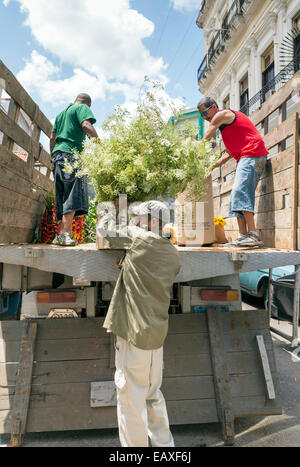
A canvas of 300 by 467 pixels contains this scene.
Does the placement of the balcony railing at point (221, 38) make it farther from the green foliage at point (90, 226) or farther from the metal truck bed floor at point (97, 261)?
the metal truck bed floor at point (97, 261)

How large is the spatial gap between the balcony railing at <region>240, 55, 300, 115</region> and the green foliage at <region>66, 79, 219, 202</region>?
30.9 ft

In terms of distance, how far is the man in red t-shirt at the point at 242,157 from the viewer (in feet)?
10.8

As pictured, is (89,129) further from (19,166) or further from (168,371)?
(168,371)

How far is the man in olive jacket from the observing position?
2158 millimetres

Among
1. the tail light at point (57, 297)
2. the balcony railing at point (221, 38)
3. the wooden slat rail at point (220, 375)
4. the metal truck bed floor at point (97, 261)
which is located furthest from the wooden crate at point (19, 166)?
the balcony railing at point (221, 38)

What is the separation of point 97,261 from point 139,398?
3.15 ft

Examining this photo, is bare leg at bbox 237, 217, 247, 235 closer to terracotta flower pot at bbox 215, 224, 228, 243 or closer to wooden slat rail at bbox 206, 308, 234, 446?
terracotta flower pot at bbox 215, 224, 228, 243

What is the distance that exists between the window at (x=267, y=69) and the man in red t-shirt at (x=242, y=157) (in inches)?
488

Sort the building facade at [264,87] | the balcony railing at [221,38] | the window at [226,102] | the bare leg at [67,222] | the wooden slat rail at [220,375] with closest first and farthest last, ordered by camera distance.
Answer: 1. the wooden slat rail at [220,375]
2. the building facade at [264,87]
3. the bare leg at [67,222]
4. the balcony railing at [221,38]
5. the window at [226,102]

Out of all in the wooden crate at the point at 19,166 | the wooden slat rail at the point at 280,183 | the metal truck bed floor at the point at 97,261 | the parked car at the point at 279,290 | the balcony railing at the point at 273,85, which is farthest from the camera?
the balcony railing at the point at 273,85

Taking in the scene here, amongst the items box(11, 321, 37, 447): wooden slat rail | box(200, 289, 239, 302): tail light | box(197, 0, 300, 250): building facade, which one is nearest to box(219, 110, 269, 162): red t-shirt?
box(197, 0, 300, 250): building facade
